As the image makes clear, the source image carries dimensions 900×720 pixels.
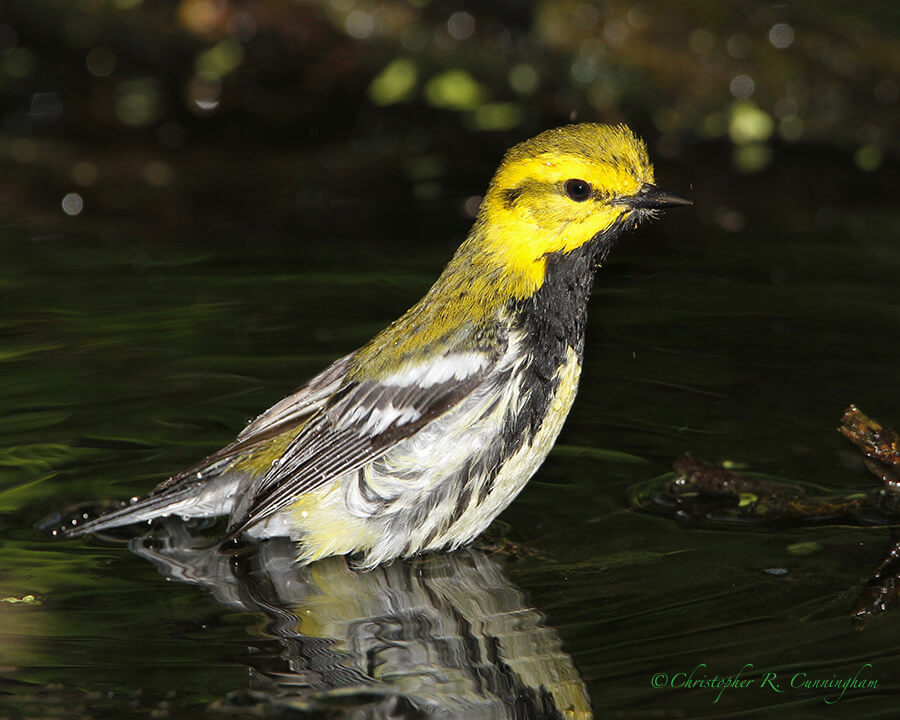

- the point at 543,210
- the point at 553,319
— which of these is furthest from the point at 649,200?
the point at 553,319

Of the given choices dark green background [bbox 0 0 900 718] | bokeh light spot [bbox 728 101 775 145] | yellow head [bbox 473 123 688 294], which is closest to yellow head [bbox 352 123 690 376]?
yellow head [bbox 473 123 688 294]

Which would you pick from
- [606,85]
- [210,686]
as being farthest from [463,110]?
[210,686]

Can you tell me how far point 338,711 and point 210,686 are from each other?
0.45 metres

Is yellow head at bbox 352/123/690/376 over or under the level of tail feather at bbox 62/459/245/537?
over

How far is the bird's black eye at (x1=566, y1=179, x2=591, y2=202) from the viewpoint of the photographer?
539 cm

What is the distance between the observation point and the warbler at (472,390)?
5.26 metres

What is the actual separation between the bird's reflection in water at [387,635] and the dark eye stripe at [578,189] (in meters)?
1.47

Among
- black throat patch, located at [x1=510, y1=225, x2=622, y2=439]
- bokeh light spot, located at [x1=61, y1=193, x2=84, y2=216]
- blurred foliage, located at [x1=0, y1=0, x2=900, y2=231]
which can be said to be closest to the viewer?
black throat patch, located at [x1=510, y1=225, x2=622, y2=439]

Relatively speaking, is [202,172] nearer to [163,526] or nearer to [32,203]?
[32,203]

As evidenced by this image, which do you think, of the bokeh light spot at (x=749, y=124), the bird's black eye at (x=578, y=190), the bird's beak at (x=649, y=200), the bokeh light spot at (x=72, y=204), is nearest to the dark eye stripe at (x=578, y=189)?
the bird's black eye at (x=578, y=190)

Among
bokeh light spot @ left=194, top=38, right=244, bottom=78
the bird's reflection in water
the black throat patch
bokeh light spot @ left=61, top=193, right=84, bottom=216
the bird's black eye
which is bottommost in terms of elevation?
the bird's reflection in water

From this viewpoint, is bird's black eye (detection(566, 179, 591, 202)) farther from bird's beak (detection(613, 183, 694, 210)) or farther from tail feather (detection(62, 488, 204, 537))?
tail feather (detection(62, 488, 204, 537))

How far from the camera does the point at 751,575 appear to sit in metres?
5.11

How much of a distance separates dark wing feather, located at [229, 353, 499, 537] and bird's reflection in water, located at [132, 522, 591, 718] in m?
0.29
